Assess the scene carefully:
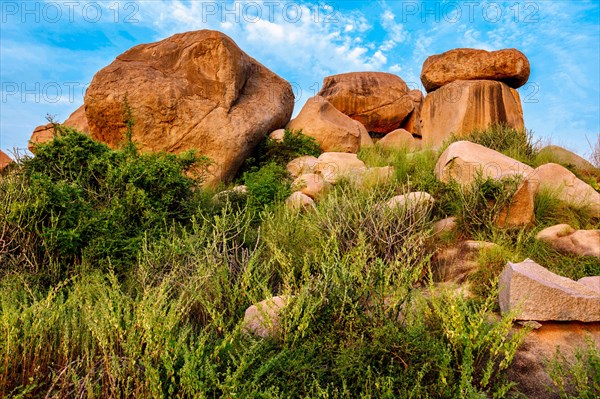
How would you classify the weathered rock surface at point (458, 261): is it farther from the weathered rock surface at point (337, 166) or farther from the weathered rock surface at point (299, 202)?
the weathered rock surface at point (337, 166)

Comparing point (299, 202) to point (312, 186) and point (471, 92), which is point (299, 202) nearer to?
point (312, 186)

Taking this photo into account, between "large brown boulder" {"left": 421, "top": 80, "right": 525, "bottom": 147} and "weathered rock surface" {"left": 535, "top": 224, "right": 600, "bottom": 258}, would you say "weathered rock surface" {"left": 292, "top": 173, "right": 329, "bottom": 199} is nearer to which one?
"weathered rock surface" {"left": 535, "top": 224, "right": 600, "bottom": 258}

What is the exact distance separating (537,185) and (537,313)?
3826 millimetres

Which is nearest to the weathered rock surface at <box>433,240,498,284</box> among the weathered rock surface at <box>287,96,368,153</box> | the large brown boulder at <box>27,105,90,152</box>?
the weathered rock surface at <box>287,96,368,153</box>

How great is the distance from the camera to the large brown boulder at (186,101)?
1032cm

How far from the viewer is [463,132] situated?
13016mm

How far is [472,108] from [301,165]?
613cm

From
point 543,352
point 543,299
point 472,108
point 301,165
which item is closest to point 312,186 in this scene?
point 301,165

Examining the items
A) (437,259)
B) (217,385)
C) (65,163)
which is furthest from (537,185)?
(65,163)

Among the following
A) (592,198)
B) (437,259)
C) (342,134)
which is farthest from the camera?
(342,134)

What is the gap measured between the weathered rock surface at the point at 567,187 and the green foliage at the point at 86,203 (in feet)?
19.9

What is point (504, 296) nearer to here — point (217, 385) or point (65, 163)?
point (217, 385)

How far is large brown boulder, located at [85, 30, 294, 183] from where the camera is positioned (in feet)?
33.9

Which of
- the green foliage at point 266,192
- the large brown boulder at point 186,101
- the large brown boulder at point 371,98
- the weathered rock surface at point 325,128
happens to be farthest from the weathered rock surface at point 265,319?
the large brown boulder at point 371,98
